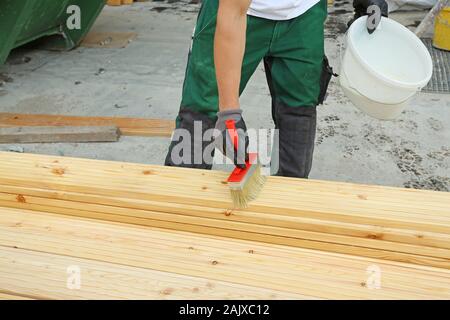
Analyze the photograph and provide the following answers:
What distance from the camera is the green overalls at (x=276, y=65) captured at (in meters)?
1.91

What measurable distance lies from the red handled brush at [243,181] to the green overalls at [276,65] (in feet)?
1.53

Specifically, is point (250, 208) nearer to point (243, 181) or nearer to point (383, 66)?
point (243, 181)

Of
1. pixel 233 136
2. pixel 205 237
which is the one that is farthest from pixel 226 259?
pixel 233 136

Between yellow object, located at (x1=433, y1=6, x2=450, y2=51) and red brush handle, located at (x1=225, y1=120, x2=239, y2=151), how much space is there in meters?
3.58

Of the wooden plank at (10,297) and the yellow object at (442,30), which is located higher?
the wooden plank at (10,297)

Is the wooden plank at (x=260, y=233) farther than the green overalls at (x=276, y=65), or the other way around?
the green overalls at (x=276, y=65)

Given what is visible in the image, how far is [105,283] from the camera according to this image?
1.29m

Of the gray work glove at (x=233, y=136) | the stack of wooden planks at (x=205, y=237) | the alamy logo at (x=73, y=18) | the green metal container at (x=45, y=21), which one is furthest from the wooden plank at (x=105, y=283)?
the alamy logo at (x=73, y=18)

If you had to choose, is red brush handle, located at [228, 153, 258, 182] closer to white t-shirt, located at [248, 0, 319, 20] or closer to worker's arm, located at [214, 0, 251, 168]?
worker's arm, located at [214, 0, 251, 168]

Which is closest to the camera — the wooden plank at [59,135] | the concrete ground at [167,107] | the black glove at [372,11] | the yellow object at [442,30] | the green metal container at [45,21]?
the black glove at [372,11]

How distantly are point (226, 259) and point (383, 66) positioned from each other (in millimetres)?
1217

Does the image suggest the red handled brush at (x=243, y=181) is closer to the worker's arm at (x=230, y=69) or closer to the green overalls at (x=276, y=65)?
the worker's arm at (x=230, y=69)

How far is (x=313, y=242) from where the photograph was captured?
145 cm

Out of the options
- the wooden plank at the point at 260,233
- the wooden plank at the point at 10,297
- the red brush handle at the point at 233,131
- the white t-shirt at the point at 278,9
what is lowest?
the wooden plank at the point at 260,233
